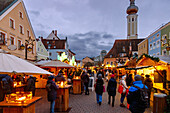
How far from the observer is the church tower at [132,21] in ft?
170

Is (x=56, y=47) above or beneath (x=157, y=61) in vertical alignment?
above

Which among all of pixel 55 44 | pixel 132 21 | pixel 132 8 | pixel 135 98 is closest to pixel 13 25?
pixel 135 98

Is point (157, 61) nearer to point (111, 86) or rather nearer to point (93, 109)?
point (111, 86)

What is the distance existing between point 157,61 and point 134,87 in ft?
13.4

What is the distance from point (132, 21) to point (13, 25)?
4814 centimetres

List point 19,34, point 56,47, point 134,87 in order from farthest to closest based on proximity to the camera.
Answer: point 56,47 → point 19,34 → point 134,87

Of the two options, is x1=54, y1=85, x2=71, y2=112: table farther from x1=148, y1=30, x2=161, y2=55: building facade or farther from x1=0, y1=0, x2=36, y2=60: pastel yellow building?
x1=148, y1=30, x2=161, y2=55: building facade

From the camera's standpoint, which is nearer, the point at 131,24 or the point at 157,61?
the point at 157,61

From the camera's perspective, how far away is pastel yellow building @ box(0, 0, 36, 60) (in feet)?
45.2

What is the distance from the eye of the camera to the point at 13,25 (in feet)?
52.6

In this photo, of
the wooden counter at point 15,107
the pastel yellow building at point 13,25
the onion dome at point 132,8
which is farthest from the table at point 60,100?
the onion dome at point 132,8

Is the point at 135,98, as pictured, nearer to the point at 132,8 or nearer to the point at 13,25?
the point at 13,25

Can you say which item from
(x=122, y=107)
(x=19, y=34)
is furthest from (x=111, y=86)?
Result: (x=19, y=34)

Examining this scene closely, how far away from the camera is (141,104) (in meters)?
3.74
